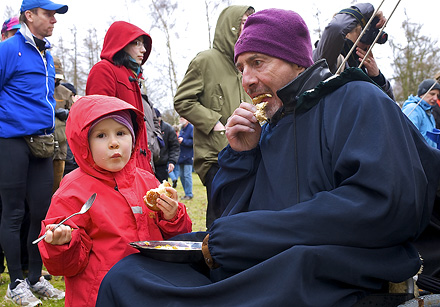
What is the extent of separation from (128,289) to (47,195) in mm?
2417

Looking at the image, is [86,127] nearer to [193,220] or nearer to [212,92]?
[212,92]

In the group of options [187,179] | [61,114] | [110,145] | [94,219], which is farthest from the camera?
[187,179]

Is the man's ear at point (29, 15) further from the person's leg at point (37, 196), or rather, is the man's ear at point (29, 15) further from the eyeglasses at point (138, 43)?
the person's leg at point (37, 196)

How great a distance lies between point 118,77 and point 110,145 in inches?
50.2

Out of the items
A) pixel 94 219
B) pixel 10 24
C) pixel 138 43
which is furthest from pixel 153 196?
pixel 10 24

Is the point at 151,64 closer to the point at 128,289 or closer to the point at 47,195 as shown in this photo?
the point at 47,195

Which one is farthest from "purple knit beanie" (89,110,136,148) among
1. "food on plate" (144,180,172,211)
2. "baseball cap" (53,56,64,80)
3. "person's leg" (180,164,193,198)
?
"person's leg" (180,164,193,198)

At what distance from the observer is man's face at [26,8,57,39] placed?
387 centimetres

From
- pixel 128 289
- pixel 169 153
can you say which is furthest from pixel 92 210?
pixel 169 153

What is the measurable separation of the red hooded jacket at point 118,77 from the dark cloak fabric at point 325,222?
5.80 ft

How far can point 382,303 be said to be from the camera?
1.59 metres

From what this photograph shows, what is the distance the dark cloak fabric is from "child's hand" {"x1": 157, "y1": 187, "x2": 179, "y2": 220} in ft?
1.71

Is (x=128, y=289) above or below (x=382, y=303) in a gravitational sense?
below

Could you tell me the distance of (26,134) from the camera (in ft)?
12.0
